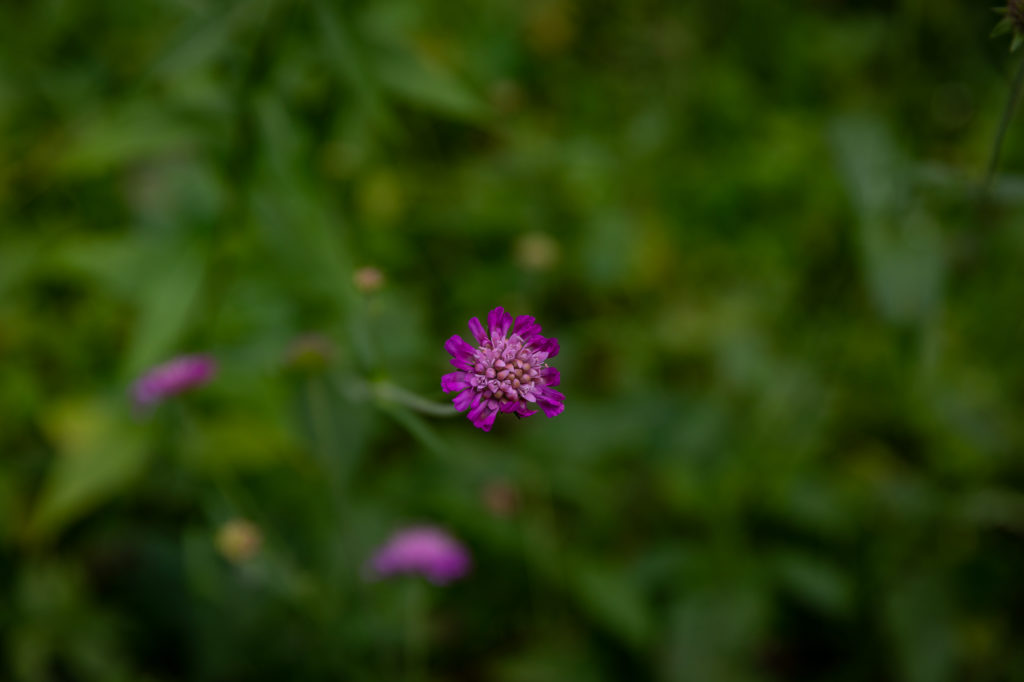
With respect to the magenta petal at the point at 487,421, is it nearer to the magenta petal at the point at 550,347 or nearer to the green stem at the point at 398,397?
the magenta petal at the point at 550,347

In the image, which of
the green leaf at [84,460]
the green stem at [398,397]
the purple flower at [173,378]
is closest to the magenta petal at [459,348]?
the green stem at [398,397]

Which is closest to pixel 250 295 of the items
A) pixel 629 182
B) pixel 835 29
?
pixel 629 182

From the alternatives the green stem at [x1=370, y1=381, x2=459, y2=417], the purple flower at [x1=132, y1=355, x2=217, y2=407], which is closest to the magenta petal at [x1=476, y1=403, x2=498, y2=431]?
the green stem at [x1=370, y1=381, x2=459, y2=417]

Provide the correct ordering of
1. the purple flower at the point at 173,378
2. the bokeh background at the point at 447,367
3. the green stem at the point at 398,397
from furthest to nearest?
the bokeh background at the point at 447,367, the purple flower at the point at 173,378, the green stem at the point at 398,397

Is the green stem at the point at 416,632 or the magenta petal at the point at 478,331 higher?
the green stem at the point at 416,632

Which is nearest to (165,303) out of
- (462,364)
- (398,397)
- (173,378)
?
(173,378)

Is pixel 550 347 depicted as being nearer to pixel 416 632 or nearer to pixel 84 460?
pixel 416 632

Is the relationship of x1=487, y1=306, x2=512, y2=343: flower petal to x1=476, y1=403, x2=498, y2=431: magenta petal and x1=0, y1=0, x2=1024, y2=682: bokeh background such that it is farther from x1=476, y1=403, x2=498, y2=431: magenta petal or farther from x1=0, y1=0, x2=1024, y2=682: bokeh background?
x1=0, y1=0, x2=1024, y2=682: bokeh background

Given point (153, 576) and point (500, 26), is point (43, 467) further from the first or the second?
point (500, 26)
